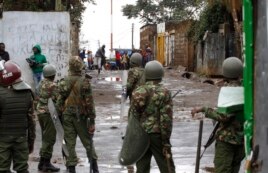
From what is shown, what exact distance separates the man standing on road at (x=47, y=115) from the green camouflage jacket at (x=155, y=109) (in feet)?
8.50

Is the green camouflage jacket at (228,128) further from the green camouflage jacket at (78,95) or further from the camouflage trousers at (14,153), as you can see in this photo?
the green camouflage jacket at (78,95)

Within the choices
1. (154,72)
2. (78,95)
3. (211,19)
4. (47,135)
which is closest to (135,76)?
(47,135)

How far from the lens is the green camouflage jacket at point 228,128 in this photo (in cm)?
593

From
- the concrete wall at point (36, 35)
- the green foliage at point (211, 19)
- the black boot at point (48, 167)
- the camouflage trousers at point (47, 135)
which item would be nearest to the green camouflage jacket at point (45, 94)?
the camouflage trousers at point (47, 135)

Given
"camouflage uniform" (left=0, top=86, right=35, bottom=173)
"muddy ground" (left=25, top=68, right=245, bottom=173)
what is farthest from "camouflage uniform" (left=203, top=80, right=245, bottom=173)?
"muddy ground" (left=25, top=68, right=245, bottom=173)

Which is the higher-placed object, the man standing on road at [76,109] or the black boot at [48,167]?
the man standing on road at [76,109]

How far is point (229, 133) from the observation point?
6.09m

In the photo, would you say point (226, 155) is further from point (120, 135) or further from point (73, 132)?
point (120, 135)

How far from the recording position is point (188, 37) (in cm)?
3488

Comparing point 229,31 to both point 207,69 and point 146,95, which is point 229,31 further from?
point 146,95

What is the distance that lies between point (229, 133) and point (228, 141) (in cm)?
8

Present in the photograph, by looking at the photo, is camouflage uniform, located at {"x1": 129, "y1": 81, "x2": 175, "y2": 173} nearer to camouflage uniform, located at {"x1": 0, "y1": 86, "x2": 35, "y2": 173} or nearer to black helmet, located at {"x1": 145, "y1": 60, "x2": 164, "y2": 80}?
black helmet, located at {"x1": 145, "y1": 60, "x2": 164, "y2": 80}

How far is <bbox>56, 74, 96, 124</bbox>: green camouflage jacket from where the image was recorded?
8438 millimetres

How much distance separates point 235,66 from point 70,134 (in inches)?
132
